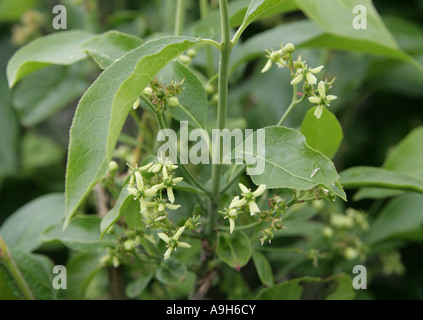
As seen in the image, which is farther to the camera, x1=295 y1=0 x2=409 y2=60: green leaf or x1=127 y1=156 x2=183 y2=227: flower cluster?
x1=295 y1=0 x2=409 y2=60: green leaf

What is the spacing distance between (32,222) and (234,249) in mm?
480

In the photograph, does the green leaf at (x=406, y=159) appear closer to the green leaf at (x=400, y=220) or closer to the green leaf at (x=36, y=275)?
the green leaf at (x=400, y=220)

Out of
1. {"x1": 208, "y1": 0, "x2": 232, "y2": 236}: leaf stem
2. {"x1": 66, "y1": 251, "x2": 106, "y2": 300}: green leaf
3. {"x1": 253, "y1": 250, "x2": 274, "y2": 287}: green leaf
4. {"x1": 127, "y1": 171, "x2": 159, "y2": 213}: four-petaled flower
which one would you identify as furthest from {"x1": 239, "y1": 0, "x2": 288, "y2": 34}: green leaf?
{"x1": 66, "y1": 251, "x2": 106, "y2": 300}: green leaf

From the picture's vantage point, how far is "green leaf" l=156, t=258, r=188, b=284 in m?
0.76

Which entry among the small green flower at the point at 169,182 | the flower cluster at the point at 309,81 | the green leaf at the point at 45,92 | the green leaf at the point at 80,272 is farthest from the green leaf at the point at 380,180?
the green leaf at the point at 45,92

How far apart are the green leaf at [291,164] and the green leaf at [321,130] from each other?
0.35ft

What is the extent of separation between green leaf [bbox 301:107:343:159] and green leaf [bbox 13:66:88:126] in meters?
0.73

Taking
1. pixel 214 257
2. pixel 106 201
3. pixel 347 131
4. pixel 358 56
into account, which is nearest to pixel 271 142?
pixel 214 257

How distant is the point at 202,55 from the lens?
115cm

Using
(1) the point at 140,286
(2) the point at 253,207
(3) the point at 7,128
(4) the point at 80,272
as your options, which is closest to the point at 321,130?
(2) the point at 253,207

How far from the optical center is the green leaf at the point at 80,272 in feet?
3.03

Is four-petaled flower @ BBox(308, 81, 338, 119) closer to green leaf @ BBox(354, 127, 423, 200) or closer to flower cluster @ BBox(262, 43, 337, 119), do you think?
flower cluster @ BBox(262, 43, 337, 119)

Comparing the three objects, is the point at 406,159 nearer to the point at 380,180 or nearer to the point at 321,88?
the point at 380,180
